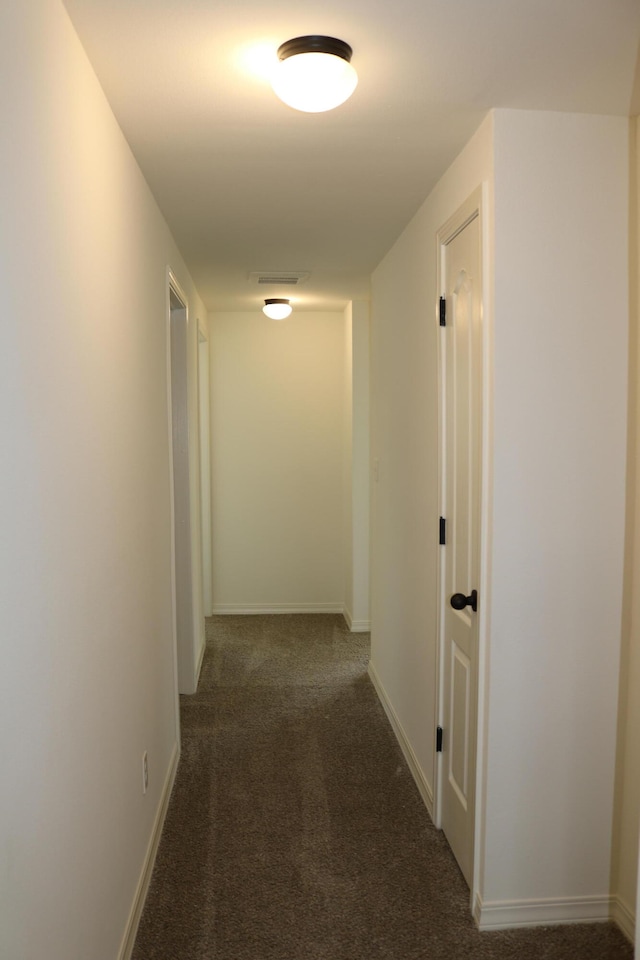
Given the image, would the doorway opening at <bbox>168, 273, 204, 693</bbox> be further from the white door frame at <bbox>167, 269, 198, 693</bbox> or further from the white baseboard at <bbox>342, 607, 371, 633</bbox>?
the white baseboard at <bbox>342, 607, 371, 633</bbox>

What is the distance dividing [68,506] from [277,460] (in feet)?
15.1

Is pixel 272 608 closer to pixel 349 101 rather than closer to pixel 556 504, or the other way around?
pixel 556 504

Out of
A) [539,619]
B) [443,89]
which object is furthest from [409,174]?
[539,619]

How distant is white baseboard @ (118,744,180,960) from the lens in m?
2.16

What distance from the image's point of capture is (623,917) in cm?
230

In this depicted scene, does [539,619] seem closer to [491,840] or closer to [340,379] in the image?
[491,840]

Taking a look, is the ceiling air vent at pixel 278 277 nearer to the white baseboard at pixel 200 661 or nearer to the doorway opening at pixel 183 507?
the doorway opening at pixel 183 507

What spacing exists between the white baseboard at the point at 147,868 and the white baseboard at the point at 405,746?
104 cm

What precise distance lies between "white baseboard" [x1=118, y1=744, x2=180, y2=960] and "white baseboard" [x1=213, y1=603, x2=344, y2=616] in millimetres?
2795

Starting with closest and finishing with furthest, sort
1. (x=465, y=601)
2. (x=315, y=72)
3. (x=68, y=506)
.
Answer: (x=68, y=506)
(x=315, y=72)
(x=465, y=601)

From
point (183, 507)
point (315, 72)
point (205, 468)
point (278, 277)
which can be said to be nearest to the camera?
point (315, 72)

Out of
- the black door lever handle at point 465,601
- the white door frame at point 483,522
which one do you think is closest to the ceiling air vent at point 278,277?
the white door frame at point 483,522

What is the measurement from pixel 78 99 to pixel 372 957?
7.92 feet

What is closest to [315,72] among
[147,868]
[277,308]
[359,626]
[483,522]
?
[483,522]
